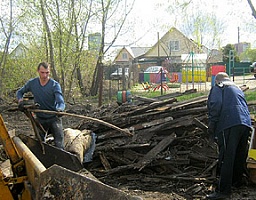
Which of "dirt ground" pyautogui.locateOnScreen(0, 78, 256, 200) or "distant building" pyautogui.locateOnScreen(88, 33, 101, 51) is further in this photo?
"distant building" pyautogui.locateOnScreen(88, 33, 101, 51)

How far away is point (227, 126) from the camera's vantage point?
19.7 ft

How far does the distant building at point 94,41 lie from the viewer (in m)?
20.0

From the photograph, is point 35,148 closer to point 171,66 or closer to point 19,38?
point 19,38

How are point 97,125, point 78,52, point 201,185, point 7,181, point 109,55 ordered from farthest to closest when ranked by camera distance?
point 109,55 < point 78,52 < point 97,125 < point 201,185 < point 7,181

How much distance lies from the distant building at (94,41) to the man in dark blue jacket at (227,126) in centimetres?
1413

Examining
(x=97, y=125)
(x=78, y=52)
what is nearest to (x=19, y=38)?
(x=78, y=52)

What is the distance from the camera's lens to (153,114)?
8.61 meters

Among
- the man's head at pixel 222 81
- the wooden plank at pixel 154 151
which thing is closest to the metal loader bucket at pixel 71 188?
the man's head at pixel 222 81

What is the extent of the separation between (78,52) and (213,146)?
1204 centimetres

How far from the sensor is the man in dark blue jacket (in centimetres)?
599

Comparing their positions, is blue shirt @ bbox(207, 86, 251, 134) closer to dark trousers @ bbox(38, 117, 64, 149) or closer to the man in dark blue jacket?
the man in dark blue jacket

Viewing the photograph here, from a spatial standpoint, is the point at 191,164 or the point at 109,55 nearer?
the point at 191,164

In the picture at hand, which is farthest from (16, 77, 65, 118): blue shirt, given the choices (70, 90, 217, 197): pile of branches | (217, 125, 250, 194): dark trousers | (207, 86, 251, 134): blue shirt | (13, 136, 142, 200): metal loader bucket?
(13, 136, 142, 200): metal loader bucket

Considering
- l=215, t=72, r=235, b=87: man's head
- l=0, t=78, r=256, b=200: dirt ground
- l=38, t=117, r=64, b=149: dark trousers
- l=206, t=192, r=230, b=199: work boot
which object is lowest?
l=0, t=78, r=256, b=200: dirt ground
